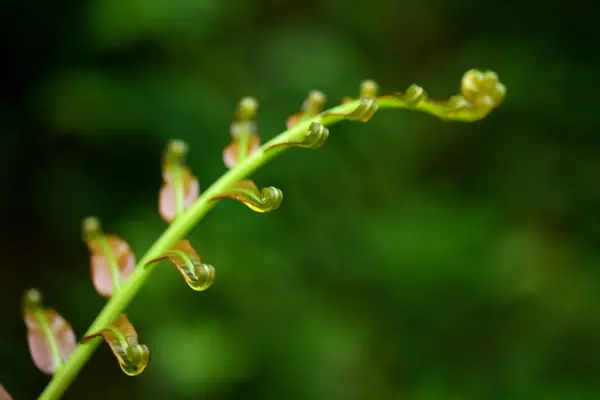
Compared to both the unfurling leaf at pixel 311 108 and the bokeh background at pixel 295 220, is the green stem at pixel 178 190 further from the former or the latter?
the bokeh background at pixel 295 220

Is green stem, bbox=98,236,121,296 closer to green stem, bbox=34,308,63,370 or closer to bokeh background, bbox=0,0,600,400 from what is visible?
green stem, bbox=34,308,63,370

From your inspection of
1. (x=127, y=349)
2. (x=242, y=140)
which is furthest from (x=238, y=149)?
(x=127, y=349)

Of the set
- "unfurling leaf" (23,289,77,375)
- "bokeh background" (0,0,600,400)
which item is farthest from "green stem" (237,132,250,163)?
"bokeh background" (0,0,600,400)

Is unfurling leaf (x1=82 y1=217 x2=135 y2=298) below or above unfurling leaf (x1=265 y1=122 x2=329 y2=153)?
below

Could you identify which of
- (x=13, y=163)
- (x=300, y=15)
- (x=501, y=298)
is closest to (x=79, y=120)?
(x=13, y=163)

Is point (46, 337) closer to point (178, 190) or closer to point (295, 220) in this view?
point (178, 190)

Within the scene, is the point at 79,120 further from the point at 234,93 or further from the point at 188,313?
the point at 188,313
